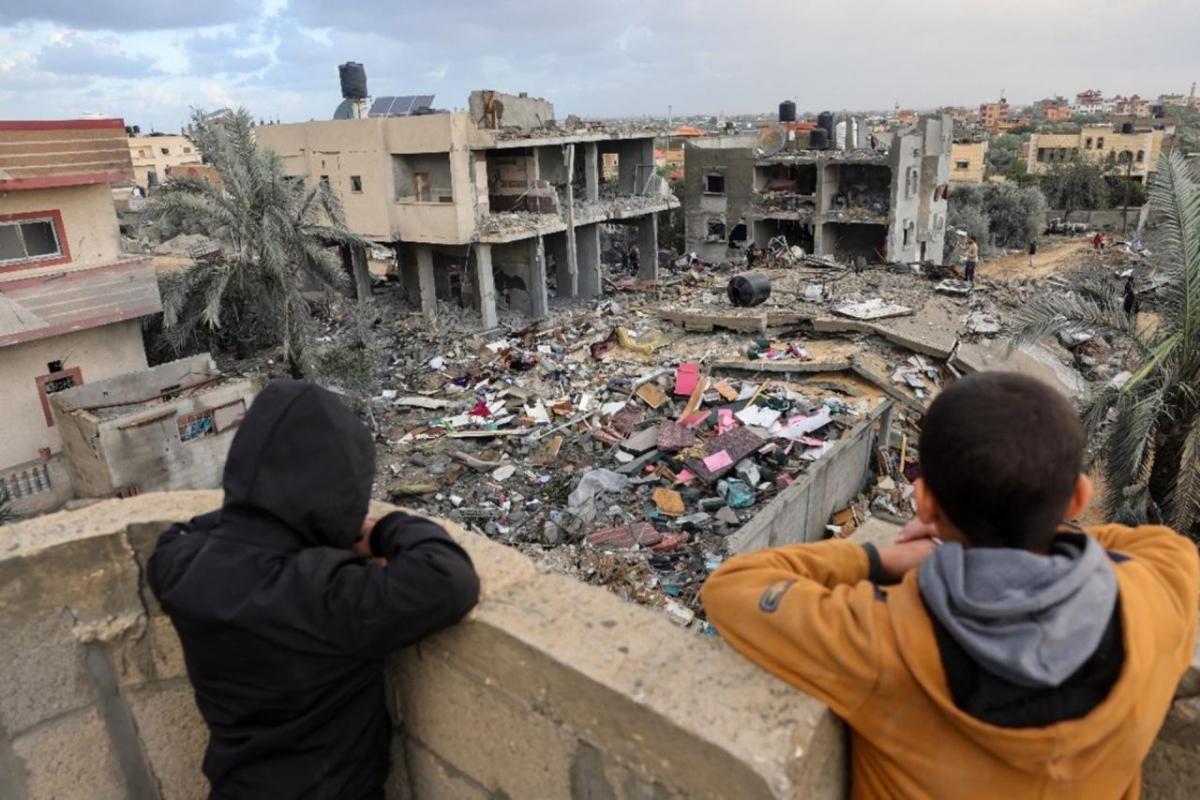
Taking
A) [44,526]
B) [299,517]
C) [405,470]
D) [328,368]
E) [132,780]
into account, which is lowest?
[405,470]

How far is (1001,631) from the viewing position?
1.17 m

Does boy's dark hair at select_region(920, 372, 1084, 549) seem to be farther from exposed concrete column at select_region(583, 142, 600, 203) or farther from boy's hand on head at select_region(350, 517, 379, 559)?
exposed concrete column at select_region(583, 142, 600, 203)

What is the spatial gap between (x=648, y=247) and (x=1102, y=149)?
37.0m

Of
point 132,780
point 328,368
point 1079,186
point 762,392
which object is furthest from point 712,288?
point 1079,186

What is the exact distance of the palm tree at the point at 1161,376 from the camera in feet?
25.4

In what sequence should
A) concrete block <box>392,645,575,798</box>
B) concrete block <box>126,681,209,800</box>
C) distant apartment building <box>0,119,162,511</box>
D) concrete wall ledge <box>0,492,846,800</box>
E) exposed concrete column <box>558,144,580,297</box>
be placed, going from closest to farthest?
concrete wall ledge <box>0,492,846,800</box>, concrete block <box>392,645,575,798</box>, concrete block <box>126,681,209,800</box>, distant apartment building <box>0,119,162,511</box>, exposed concrete column <box>558,144,580,297</box>

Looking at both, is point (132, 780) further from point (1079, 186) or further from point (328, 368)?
point (1079, 186)

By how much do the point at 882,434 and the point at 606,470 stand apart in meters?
5.00

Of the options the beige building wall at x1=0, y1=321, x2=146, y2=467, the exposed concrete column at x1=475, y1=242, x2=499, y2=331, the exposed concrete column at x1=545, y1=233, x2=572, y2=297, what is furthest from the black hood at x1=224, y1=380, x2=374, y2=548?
the exposed concrete column at x1=545, y1=233, x2=572, y2=297

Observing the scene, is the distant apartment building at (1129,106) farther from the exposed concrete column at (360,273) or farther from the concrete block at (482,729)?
the concrete block at (482,729)

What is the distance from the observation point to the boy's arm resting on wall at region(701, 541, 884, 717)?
1.35m

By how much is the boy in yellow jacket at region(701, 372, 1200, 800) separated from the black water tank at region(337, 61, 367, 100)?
93.8 feet

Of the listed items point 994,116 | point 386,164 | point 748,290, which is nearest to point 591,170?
point 386,164

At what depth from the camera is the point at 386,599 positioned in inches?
64.5
